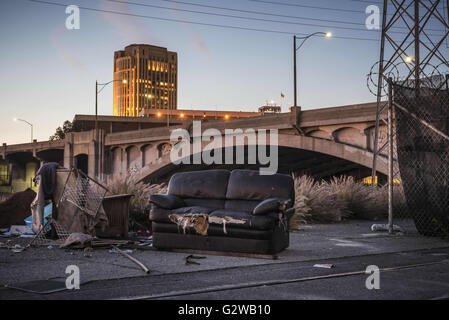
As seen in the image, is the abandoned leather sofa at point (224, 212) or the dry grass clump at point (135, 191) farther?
the dry grass clump at point (135, 191)

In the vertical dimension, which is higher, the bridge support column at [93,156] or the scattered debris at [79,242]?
the bridge support column at [93,156]

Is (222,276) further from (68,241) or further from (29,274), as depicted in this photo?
(68,241)

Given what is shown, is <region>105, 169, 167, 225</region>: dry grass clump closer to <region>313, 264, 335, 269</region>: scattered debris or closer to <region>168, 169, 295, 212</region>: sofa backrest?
<region>168, 169, 295, 212</region>: sofa backrest

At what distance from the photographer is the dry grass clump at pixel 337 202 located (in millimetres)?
12113

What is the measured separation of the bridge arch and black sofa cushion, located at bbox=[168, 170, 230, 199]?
7.45 m

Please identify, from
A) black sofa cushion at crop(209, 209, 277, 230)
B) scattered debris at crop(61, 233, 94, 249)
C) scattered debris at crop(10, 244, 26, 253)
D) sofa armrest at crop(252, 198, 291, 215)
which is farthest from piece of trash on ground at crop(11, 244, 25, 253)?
sofa armrest at crop(252, 198, 291, 215)

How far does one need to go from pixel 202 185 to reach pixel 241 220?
1.37 meters

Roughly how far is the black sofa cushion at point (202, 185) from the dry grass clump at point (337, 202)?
10.6 feet

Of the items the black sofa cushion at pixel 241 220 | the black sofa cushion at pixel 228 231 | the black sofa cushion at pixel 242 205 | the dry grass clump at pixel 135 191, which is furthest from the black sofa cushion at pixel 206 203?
the dry grass clump at pixel 135 191

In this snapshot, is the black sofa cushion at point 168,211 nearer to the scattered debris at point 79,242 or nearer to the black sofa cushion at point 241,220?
the black sofa cushion at point 241,220

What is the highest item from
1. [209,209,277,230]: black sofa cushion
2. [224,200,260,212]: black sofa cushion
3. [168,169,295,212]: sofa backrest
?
[168,169,295,212]: sofa backrest

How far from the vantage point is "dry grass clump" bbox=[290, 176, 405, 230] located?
12.1m
